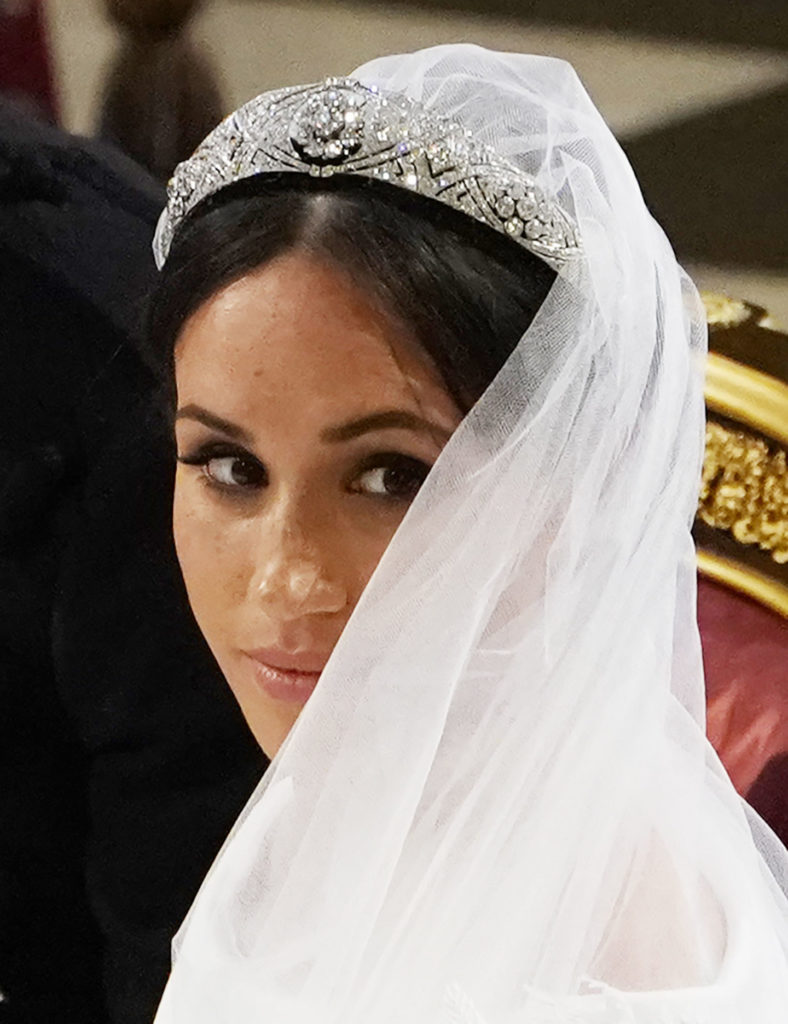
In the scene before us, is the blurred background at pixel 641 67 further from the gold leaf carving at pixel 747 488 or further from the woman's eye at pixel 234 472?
the woman's eye at pixel 234 472

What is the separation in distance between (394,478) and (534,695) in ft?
0.35

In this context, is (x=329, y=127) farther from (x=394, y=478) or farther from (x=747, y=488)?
(x=747, y=488)

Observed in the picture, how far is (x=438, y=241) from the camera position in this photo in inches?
20.2

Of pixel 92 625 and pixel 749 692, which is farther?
pixel 92 625

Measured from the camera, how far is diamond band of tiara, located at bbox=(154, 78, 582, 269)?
1.69 feet

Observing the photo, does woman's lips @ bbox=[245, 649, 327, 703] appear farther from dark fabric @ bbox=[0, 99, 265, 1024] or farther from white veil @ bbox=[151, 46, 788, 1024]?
dark fabric @ bbox=[0, 99, 265, 1024]

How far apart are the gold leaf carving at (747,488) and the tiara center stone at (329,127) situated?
0.31m

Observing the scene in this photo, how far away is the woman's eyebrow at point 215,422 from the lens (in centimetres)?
54

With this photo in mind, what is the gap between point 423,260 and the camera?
20.1 inches

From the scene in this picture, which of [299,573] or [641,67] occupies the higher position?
[641,67]

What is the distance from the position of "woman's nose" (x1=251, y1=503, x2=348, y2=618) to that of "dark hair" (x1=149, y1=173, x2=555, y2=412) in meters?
0.09

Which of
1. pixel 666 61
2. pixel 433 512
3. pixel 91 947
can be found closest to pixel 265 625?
pixel 433 512

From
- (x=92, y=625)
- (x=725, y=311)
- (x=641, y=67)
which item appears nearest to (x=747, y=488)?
(x=725, y=311)

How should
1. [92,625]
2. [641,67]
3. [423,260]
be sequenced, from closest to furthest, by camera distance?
[423,260] → [641,67] → [92,625]
